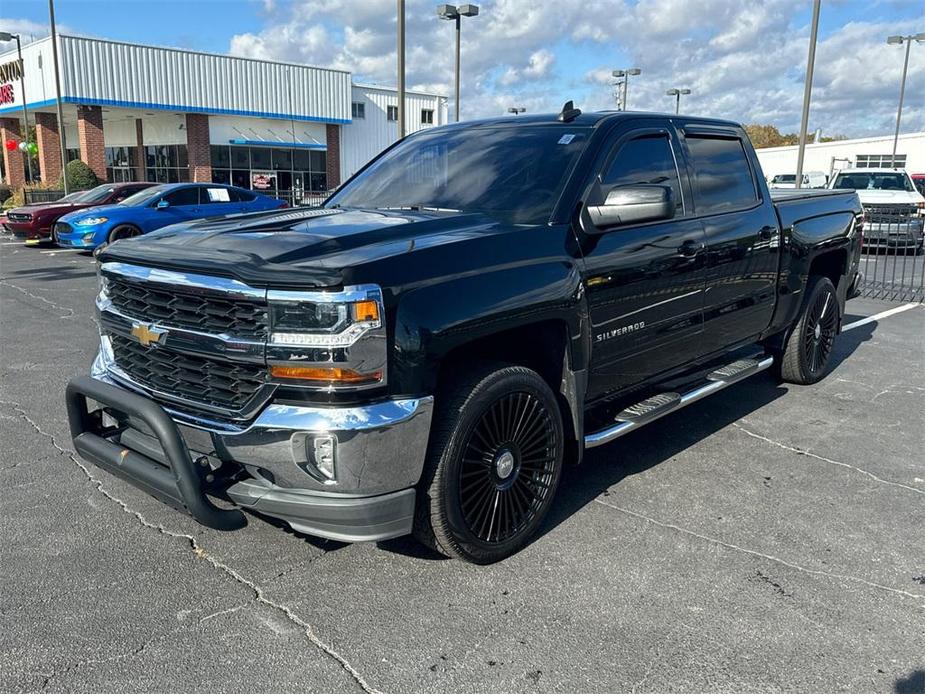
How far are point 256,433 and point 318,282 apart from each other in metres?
0.63

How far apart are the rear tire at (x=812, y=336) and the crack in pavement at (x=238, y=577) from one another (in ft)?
15.7

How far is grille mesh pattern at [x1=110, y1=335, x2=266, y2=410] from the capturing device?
3039 millimetres

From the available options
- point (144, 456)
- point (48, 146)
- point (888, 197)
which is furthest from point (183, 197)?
point (48, 146)

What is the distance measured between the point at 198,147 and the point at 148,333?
36418 mm

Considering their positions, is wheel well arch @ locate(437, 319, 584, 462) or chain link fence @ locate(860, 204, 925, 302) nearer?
wheel well arch @ locate(437, 319, 584, 462)

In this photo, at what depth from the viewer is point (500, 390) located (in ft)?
11.1

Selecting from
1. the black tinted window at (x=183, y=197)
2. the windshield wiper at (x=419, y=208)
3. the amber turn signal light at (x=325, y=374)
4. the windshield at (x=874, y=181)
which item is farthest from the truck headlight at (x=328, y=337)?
the windshield at (x=874, y=181)

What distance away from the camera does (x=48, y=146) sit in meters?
39.1

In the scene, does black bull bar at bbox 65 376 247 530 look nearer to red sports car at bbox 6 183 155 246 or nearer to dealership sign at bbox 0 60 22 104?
red sports car at bbox 6 183 155 246

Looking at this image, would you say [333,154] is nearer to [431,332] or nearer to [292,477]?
[431,332]

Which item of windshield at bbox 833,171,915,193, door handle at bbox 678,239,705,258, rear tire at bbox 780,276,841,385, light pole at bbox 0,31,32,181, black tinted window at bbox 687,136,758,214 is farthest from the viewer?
light pole at bbox 0,31,32,181

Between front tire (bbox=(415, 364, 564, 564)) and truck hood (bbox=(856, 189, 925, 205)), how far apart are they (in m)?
17.6

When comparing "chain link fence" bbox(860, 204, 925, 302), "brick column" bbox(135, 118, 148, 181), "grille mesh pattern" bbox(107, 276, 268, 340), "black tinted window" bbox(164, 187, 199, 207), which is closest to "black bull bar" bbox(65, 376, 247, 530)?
"grille mesh pattern" bbox(107, 276, 268, 340)

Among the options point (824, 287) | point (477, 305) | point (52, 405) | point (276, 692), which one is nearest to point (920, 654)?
point (477, 305)
